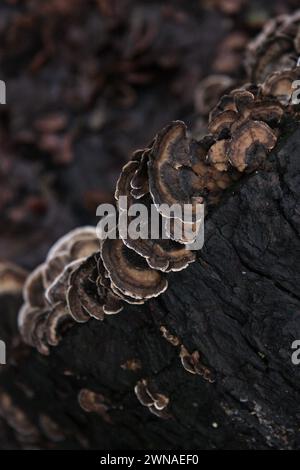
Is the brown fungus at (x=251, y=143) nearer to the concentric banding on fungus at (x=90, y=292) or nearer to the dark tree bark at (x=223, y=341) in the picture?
the dark tree bark at (x=223, y=341)

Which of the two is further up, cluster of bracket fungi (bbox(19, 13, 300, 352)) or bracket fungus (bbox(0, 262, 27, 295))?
bracket fungus (bbox(0, 262, 27, 295))

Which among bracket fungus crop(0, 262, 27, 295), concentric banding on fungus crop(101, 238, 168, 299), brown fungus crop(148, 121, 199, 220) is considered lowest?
concentric banding on fungus crop(101, 238, 168, 299)

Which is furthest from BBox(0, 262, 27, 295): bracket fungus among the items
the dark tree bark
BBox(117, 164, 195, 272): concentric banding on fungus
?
BBox(117, 164, 195, 272): concentric banding on fungus

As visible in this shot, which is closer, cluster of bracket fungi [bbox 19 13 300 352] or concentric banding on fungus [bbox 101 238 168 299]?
cluster of bracket fungi [bbox 19 13 300 352]

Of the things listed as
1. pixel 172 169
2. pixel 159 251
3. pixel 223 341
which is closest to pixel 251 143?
pixel 172 169

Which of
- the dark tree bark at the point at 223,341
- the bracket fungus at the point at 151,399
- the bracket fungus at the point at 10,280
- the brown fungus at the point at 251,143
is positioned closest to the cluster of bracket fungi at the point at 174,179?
the brown fungus at the point at 251,143

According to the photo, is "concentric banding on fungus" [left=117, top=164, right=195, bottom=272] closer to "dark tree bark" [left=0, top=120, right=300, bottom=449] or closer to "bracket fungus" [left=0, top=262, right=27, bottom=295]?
"dark tree bark" [left=0, top=120, right=300, bottom=449]
